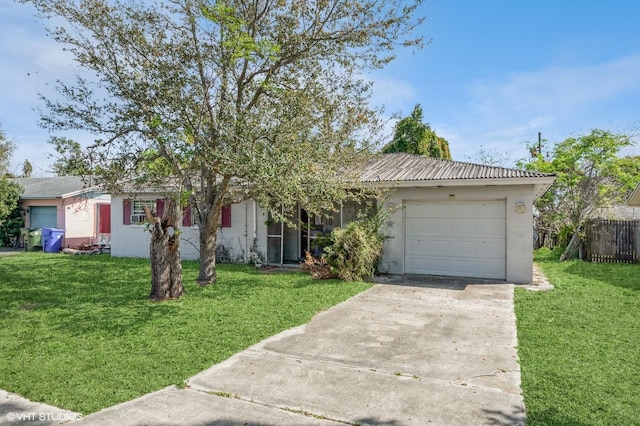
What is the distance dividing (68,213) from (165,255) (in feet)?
48.3

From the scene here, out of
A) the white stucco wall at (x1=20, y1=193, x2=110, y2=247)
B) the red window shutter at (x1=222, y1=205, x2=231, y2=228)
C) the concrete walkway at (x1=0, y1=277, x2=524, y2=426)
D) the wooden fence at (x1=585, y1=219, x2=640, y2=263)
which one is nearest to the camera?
the concrete walkway at (x1=0, y1=277, x2=524, y2=426)

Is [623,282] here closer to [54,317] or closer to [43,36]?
[54,317]

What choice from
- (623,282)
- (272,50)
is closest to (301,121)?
(272,50)

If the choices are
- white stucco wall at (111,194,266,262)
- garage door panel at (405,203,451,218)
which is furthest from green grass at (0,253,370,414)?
garage door panel at (405,203,451,218)

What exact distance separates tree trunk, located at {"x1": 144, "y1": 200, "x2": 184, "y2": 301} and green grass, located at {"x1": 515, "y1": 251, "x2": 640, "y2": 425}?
20.4 feet

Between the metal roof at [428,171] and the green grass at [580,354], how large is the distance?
2993 millimetres

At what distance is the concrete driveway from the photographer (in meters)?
3.46

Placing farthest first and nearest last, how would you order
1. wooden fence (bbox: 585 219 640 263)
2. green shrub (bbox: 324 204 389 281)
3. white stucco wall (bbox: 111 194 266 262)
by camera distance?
wooden fence (bbox: 585 219 640 263)
white stucco wall (bbox: 111 194 266 262)
green shrub (bbox: 324 204 389 281)

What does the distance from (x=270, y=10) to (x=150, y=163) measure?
4.19 meters

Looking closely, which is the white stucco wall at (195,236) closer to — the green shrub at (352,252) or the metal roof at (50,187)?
the green shrub at (352,252)

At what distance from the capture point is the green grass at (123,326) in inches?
164

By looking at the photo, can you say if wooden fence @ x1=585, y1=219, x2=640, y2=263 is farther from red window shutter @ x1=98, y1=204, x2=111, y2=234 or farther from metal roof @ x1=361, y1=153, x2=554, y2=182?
red window shutter @ x1=98, y1=204, x2=111, y2=234

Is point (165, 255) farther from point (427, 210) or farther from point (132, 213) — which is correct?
point (132, 213)

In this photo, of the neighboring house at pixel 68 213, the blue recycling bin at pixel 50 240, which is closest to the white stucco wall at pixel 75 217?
the neighboring house at pixel 68 213
